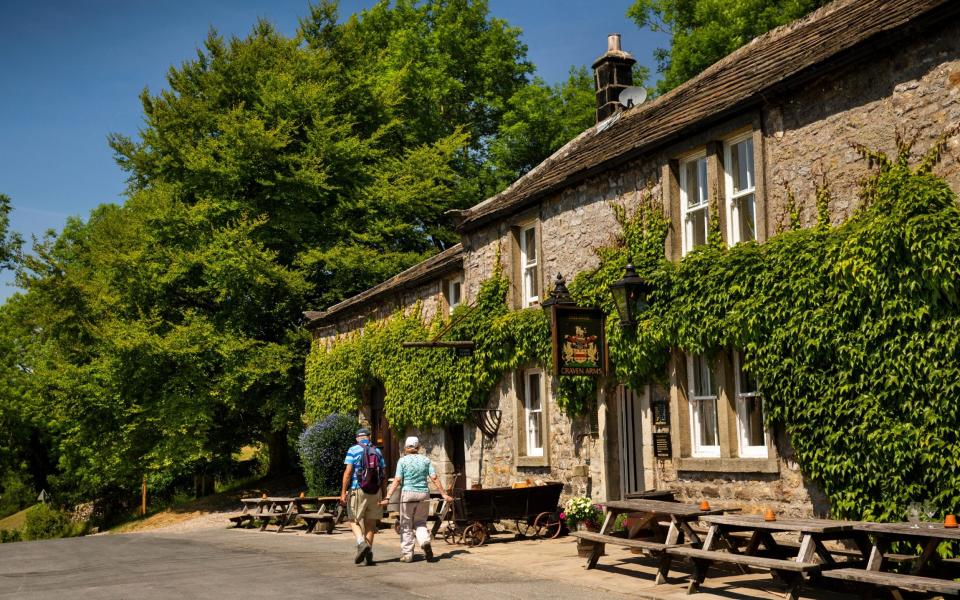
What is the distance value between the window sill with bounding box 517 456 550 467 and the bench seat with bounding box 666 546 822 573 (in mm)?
6615

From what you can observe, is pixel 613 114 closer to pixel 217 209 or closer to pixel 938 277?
pixel 938 277

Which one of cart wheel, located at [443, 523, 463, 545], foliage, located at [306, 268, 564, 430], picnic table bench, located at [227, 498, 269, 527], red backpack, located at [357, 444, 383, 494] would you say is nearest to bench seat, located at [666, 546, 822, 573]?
red backpack, located at [357, 444, 383, 494]

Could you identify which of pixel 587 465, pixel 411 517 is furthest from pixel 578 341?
pixel 411 517

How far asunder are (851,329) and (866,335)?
0.23m

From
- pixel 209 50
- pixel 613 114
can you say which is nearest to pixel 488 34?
pixel 209 50

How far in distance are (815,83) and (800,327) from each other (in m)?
3.25

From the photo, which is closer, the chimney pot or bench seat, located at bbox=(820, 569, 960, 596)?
bench seat, located at bbox=(820, 569, 960, 596)

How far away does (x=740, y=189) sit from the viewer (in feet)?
42.0

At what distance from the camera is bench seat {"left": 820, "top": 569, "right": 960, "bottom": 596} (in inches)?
286

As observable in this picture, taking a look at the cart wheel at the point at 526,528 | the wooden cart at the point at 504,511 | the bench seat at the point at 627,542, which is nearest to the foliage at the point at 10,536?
the wooden cart at the point at 504,511

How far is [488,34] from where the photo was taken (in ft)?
129

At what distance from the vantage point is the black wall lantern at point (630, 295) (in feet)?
44.5

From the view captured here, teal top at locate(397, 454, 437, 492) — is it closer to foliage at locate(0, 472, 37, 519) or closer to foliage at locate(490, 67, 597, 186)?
foliage at locate(490, 67, 597, 186)

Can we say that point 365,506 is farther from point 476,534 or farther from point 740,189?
point 740,189
